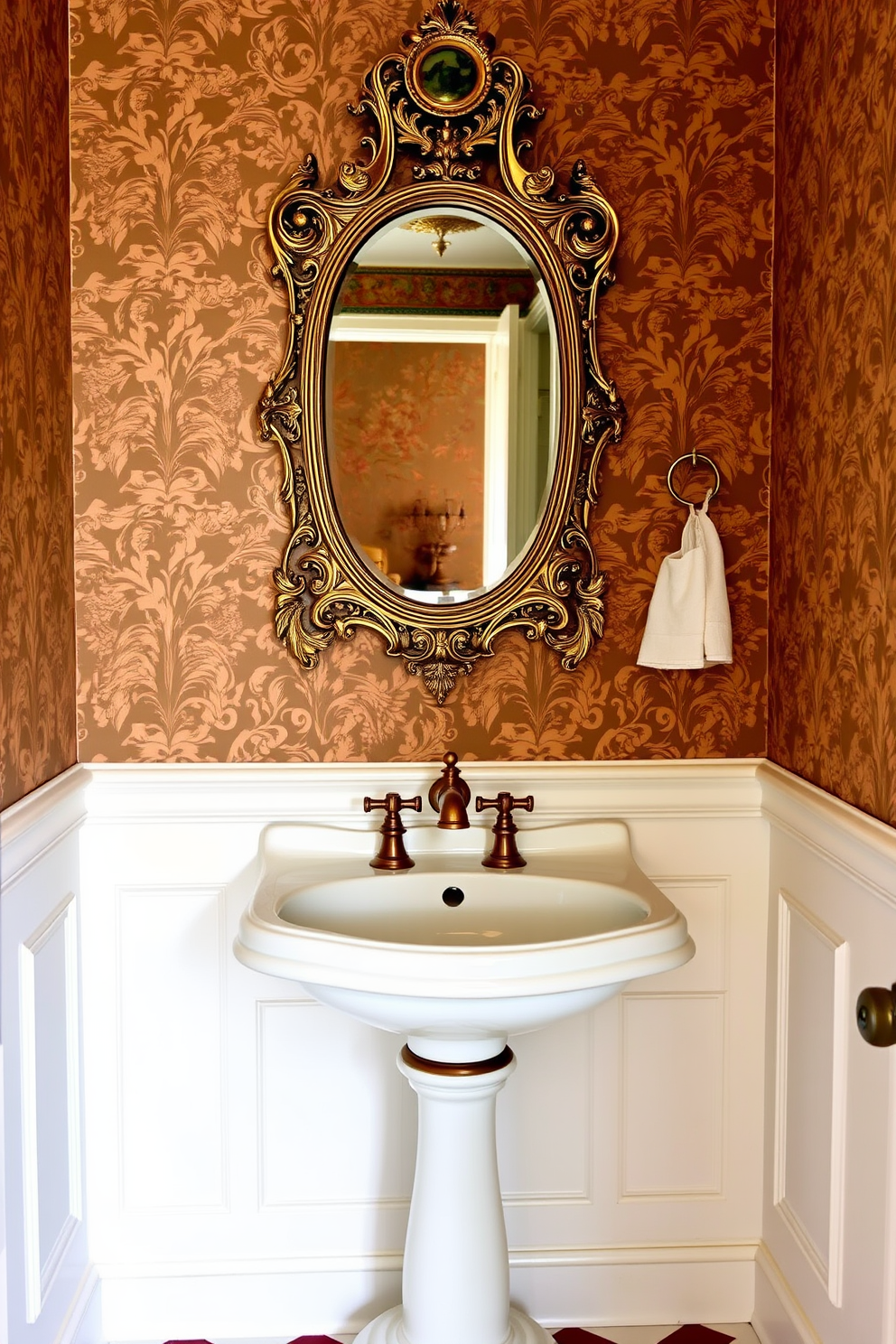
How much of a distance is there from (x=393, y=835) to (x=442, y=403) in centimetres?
74

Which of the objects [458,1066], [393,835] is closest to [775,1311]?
[458,1066]

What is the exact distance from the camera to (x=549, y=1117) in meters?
2.15

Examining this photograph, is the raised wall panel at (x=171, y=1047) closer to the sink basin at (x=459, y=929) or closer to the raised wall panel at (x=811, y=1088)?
the sink basin at (x=459, y=929)

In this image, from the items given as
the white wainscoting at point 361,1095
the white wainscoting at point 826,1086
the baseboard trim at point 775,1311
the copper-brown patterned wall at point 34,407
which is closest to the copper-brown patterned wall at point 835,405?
the white wainscoting at point 826,1086

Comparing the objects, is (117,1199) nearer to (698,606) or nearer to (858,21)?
(698,606)

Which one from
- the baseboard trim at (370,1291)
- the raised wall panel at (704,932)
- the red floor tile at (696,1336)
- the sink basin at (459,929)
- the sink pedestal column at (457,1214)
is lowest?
the red floor tile at (696,1336)

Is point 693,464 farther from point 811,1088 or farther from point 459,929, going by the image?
point 811,1088

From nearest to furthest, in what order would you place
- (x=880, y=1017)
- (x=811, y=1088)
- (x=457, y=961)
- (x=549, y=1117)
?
(x=880, y=1017)
(x=457, y=961)
(x=811, y=1088)
(x=549, y=1117)

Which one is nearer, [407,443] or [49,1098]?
[49,1098]

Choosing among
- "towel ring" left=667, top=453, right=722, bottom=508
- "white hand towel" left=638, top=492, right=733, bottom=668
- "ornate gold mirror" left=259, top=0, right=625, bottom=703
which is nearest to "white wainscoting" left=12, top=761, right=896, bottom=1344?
"white hand towel" left=638, top=492, right=733, bottom=668

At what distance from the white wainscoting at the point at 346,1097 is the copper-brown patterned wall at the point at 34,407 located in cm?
28

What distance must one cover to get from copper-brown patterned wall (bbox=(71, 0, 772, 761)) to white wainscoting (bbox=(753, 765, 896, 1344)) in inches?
14.1

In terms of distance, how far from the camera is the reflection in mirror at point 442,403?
→ 203 cm

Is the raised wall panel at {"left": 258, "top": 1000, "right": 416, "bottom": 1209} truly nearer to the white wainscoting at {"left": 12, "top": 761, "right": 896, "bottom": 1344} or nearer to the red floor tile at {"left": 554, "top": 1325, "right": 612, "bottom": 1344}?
the white wainscoting at {"left": 12, "top": 761, "right": 896, "bottom": 1344}
